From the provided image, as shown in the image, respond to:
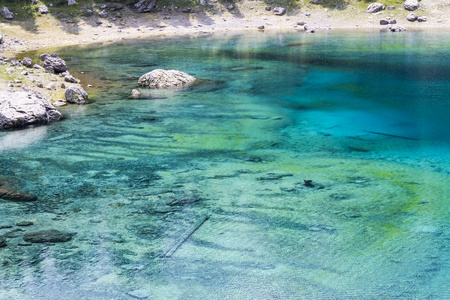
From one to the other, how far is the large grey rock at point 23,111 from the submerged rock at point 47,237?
8.45 m

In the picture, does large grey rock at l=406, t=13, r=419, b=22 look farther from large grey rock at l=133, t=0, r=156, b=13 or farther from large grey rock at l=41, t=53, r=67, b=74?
large grey rock at l=41, t=53, r=67, b=74

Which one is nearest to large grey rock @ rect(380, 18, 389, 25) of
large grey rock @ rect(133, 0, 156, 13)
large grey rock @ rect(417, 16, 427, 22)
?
large grey rock @ rect(417, 16, 427, 22)

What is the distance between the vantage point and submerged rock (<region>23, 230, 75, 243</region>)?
26.3 ft

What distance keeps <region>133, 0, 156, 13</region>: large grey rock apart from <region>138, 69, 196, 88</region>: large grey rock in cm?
3601

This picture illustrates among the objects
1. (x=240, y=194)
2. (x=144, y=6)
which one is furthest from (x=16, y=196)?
(x=144, y=6)

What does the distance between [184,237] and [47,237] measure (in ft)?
7.61

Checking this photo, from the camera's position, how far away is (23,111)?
1585 centimetres

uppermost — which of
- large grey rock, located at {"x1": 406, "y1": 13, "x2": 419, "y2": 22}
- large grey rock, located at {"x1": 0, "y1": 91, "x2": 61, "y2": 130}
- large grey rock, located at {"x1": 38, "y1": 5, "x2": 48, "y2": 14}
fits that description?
large grey rock, located at {"x1": 38, "y1": 5, "x2": 48, "y2": 14}

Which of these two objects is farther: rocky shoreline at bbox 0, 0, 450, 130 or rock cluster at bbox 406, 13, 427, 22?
rock cluster at bbox 406, 13, 427, 22

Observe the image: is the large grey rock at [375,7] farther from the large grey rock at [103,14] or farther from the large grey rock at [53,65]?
the large grey rock at [53,65]

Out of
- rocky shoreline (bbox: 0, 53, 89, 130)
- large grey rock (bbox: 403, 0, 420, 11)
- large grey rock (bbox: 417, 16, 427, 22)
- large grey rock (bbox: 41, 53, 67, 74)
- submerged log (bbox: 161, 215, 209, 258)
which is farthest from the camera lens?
large grey rock (bbox: 403, 0, 420, 11)

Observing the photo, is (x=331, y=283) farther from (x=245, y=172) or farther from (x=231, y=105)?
(x=231, y=105)

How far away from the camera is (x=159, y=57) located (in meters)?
32.5

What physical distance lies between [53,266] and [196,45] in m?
34.0
